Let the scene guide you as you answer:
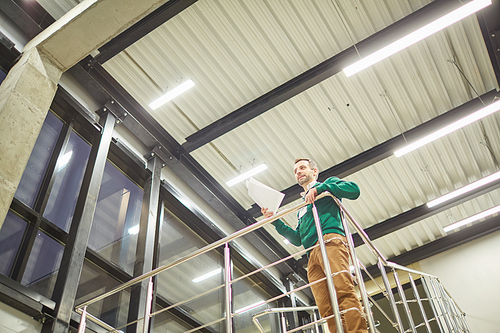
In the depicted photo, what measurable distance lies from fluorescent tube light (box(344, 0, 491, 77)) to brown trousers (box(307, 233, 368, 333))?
100 inches

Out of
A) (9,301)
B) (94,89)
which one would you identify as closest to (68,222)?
(9,301)

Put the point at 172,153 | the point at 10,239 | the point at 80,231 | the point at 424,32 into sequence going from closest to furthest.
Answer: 1. the point at 10,239
2. the point at 80,231
3. the point at 424,32
4. the point at 172,153

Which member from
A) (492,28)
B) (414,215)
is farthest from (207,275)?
(492,28)

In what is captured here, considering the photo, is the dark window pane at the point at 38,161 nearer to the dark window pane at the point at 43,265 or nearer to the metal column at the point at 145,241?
the dark window pane at the point at 43,265

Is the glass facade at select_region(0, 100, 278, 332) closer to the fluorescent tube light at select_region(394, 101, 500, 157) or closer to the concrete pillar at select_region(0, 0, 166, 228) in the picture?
the concrete pillar at select_region(0, 0, 166, 228)

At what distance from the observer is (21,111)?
332cm

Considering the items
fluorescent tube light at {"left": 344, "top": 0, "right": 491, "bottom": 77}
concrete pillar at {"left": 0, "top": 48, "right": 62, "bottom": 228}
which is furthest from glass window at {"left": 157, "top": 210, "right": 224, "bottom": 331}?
fluorescent tube light at {"left": 344, "top": 0, "right": 491, "bottom": 77}

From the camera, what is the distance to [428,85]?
5.56 m

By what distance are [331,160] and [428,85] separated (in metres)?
1.65

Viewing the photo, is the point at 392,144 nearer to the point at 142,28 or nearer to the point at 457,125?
the point at 457,125

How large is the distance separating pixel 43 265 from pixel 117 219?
114 centimetres

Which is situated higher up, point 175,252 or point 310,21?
point 310,21

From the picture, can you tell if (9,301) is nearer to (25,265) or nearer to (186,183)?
(25,265)

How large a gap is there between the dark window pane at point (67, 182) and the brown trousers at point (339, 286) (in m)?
2.40
